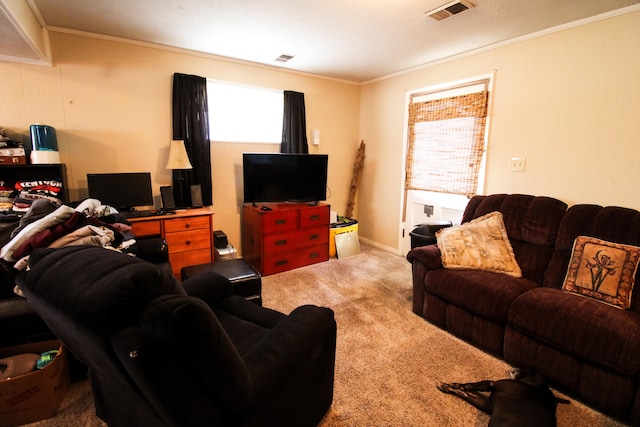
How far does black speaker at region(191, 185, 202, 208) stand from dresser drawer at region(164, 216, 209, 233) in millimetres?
303

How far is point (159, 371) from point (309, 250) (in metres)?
2.99

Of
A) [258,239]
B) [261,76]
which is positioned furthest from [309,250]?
[261,76]

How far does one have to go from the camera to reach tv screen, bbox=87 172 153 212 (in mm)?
2830

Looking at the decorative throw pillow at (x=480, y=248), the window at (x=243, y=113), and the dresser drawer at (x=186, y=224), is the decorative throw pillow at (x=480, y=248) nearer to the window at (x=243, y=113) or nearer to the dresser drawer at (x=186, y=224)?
the dresser drawer at (x=186, y=224)

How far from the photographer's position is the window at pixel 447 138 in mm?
3246

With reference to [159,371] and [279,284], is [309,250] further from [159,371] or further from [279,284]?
[159,371]

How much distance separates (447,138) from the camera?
3520mm

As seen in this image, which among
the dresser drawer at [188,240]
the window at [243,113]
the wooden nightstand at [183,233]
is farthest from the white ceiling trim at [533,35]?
the dresser drawer at [188,240]

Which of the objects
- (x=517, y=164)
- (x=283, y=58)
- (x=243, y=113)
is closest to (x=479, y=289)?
(x=517, y=164)

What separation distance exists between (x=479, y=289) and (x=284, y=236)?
2.07m

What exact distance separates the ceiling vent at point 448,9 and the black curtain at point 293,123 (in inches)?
77.0

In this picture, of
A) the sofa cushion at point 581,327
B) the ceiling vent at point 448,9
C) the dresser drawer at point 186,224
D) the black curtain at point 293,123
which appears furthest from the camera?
the black curtain at point 293,123

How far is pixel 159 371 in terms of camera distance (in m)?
0.81

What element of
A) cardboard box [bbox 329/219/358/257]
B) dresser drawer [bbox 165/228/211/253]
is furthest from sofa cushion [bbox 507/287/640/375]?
dresser drawer [bbox 165/228/211/253]
